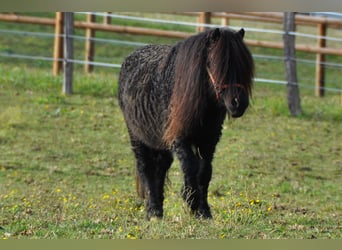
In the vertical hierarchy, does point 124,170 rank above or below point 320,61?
below

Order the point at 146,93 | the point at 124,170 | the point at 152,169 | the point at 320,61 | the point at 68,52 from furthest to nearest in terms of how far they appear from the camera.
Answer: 1. the point at 320,61
2. the point at 68,52
3. the point at 124,170
4. the point at 152,169
5. the point at 146,93

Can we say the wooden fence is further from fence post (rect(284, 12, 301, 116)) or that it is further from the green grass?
fence post (rect(284, 12, 301, 116))

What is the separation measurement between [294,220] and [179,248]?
388 centimetres

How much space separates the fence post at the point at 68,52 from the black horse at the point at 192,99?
6870mm

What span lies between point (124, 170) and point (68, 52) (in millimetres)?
4546

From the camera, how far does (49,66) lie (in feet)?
59.0

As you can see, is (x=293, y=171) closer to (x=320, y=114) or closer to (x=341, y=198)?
(x=341, y=198)

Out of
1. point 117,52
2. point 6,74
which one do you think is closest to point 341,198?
point 6,74

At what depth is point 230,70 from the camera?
6.89m

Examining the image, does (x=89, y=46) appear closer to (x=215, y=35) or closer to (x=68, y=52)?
(x=68, y=52)

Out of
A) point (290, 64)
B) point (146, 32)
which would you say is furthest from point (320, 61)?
point (146, 32)

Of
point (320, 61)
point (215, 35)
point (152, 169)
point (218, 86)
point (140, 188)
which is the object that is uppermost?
point (215, 35)

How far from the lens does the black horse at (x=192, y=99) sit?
6918 mm

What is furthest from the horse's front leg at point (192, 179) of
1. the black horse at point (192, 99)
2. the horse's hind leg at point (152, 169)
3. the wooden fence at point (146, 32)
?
the wooden fence at point (146, 32)
